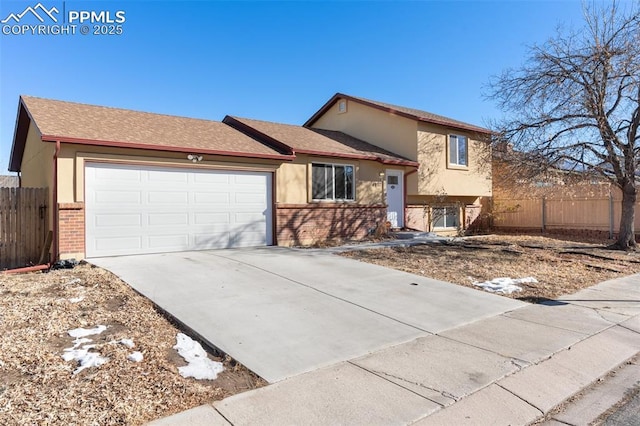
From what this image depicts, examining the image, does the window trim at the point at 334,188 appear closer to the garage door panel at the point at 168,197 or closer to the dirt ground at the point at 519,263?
the dirt ground at the point at 519,263

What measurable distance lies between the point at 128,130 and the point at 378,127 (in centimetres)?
1076

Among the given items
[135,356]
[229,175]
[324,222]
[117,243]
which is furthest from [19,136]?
[135,356]

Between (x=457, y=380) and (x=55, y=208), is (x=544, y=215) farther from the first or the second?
(x=55, y=208)

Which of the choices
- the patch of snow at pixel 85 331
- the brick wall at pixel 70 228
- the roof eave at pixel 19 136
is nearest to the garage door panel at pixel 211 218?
the brick wall at pixel 70 228

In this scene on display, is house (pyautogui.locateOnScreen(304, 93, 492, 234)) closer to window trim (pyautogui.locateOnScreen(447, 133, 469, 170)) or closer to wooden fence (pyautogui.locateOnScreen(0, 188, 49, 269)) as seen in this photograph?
window trim (pyautogui.locateOnScreen(447, 133, 469, 170))

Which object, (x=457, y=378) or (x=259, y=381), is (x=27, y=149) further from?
(x=457, y=378)

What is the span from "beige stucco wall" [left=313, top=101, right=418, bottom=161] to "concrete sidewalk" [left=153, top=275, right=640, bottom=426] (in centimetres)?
1207

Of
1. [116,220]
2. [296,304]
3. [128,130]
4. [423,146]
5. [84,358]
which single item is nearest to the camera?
[84,358]

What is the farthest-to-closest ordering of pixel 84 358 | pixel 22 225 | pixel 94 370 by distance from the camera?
pixel 22 225 → pixel 84 358 → pixel 94 370

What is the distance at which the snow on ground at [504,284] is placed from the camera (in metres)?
8.12

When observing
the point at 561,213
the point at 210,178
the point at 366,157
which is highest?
the point at 366,157

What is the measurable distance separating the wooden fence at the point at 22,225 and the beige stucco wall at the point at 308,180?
6.47 meters

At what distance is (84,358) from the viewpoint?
436 centimetres

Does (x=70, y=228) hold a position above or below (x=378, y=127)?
below
